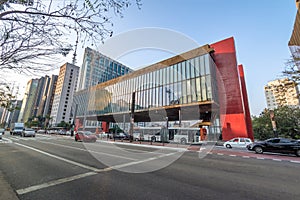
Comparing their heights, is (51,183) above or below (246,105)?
below

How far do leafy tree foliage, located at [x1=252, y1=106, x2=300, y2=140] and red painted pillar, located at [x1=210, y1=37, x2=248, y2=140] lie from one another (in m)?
11.7

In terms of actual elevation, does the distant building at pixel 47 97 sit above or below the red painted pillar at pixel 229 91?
above

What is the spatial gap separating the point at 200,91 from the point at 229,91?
4682 mm

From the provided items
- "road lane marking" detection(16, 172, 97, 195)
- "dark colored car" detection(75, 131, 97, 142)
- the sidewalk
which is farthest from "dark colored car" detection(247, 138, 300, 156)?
"dark colored car" detection(75, 131, 97, 142)

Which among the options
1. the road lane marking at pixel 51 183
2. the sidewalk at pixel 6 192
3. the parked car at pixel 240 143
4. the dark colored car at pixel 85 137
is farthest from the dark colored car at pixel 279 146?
the dark colored car at pixel 85 137

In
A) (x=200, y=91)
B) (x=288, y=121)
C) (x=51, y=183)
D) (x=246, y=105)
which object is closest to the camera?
(x=51, y=183)

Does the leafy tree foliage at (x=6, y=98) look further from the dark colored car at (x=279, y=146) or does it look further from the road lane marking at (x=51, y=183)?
the dark colored car at (x=279, y=146)

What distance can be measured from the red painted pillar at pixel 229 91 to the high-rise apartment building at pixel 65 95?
280ft

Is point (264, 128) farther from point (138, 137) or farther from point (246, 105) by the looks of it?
point (138, 137)

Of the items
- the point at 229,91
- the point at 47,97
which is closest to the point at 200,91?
the point at 229,91

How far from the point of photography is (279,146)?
1116 cm

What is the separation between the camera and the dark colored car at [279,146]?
1045 cm

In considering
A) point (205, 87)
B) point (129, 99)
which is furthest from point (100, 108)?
point (205, 87)

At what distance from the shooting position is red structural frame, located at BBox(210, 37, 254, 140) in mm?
20562
